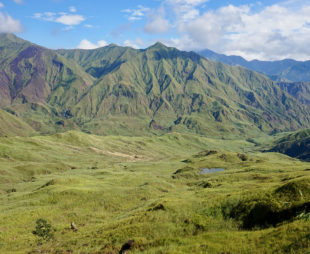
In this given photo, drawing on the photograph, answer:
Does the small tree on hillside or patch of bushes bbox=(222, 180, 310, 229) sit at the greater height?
patch of bushes bbox=(222, 180, 310, 229)

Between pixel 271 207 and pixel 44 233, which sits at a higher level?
pixel 271 207

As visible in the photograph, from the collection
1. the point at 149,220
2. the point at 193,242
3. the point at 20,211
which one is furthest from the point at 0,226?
the point at 193,242

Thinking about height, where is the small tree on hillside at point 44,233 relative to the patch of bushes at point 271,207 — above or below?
below

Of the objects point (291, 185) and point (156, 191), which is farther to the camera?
point (156, 191)

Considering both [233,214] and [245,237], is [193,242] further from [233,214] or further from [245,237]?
[233,214]

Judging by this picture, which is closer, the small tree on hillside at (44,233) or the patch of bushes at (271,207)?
the patch of bushes at (271,207)

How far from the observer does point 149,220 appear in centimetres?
5681

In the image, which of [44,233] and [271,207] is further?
[44,233]

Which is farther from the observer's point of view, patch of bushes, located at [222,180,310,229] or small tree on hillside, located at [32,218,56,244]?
small tree on hillside, located at [32,218,56,244]

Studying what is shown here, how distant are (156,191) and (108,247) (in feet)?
279

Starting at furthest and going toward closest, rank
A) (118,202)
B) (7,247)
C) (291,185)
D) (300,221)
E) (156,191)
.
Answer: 1. (156,191)
2. (118,202)
3. (7,247)
4. (291,185)
5. (300,221)

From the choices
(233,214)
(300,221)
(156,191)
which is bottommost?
(156,191)

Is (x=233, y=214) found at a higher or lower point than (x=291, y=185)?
lower

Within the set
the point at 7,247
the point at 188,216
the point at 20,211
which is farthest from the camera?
the point at 20,211
